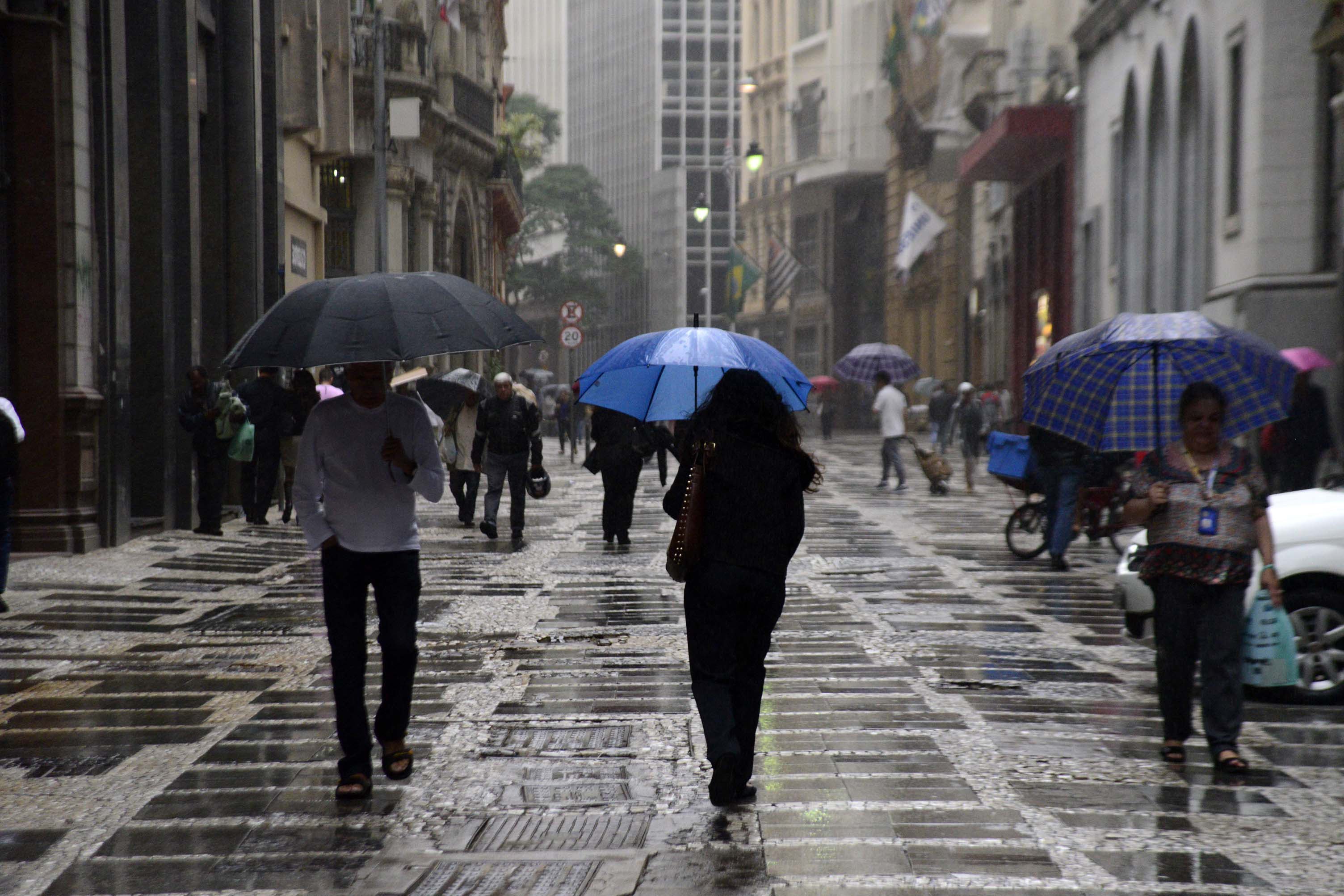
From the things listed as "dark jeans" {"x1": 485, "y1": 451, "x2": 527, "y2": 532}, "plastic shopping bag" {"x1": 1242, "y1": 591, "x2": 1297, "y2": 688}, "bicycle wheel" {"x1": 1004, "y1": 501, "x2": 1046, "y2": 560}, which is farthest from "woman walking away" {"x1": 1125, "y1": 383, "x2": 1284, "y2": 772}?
"dark jeans" {"x1": 485, "y1": 451, "x2": 527, "y2": 532}

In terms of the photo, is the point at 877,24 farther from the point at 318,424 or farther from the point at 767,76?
the point at 318,424

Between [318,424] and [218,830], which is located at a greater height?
[318,424]

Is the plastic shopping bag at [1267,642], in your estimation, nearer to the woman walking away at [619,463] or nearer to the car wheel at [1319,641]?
the car wheel at [1319,641]

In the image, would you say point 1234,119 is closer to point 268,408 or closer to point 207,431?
point 268,408

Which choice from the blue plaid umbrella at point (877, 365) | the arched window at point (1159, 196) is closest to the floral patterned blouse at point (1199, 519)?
the arched window at point (1159, 196)

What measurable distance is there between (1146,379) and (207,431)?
1078 cm

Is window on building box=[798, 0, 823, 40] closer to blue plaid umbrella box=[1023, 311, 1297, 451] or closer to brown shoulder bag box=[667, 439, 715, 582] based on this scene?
blue plaid umbrella box=[1023, 311, 1297, 451]

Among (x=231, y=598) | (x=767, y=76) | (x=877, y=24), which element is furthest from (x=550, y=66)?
(x=231, y=598)

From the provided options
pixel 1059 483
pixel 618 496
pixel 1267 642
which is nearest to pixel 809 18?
pixel 618 496

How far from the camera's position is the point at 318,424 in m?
6.20

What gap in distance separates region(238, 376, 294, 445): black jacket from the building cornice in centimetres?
1656

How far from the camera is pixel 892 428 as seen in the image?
87.0 ft

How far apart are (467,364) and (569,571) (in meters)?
29.4

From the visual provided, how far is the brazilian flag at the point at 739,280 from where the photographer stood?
6644cm
